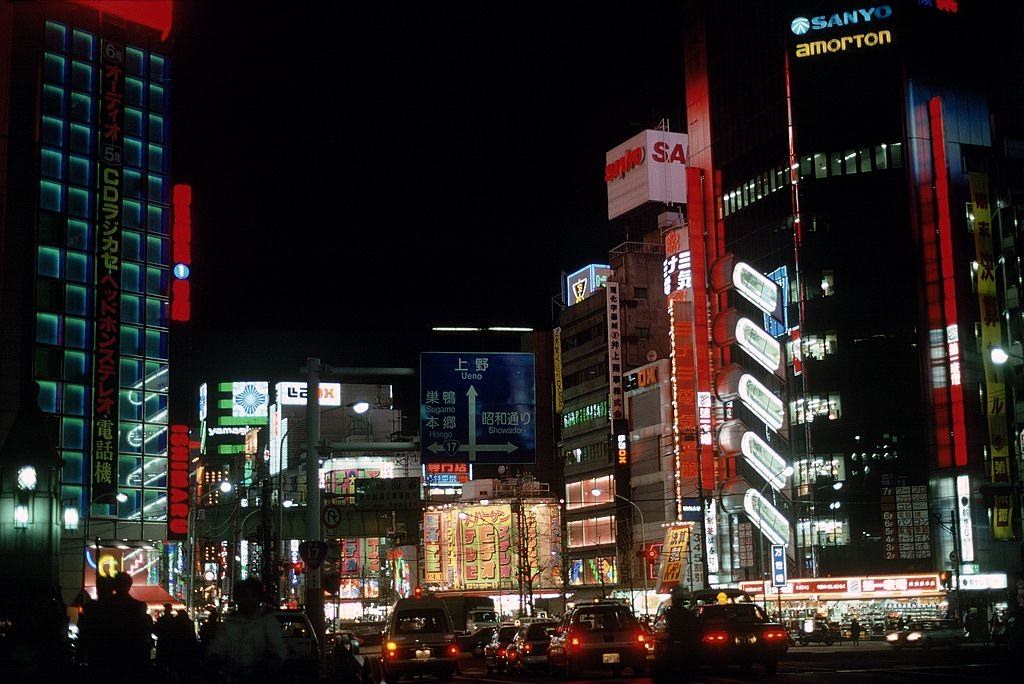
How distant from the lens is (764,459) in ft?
287

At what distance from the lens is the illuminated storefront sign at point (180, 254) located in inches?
3073

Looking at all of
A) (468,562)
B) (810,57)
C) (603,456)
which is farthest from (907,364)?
(468,562)

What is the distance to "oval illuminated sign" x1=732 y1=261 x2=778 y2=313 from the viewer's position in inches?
3494

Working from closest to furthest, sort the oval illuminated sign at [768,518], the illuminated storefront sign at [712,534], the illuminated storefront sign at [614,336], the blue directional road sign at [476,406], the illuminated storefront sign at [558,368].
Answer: the blue directional road sign at [476,406] < the oval illuminated sign at [768,518] < the illuminated storefront sign at [712,534] < the illuminated storefront sign at [614,336] < the illuminated storefront sign at [558,368]

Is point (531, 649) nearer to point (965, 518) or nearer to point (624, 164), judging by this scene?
point (965, 518)

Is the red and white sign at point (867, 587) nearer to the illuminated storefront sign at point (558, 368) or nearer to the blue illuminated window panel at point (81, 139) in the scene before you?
the blue illuminated window panel at point (81, 139)

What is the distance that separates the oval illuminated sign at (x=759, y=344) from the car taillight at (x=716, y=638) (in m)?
61.9

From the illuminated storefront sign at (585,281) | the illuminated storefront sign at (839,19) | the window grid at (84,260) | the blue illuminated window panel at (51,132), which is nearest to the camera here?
the window grid at (84,260)

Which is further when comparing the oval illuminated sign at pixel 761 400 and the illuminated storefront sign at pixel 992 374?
the oval illuminated sign at pixel 761 400

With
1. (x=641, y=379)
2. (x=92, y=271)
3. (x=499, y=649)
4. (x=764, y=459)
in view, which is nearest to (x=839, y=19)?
(x=764, y=459)

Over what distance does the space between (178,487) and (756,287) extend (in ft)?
139

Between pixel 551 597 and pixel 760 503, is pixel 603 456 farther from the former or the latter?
pixel 760 503

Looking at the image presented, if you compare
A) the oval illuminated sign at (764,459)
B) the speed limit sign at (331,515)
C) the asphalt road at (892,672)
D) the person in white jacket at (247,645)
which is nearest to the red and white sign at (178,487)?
the oval illuminated sign at (764,459)

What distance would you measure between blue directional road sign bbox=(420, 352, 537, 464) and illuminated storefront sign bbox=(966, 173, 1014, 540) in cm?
5810
